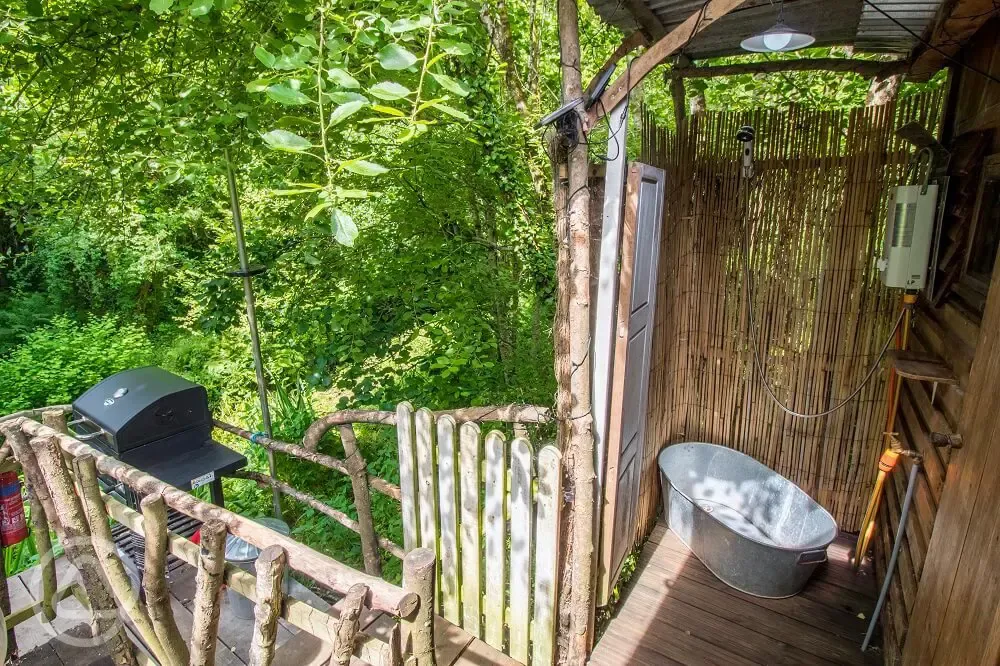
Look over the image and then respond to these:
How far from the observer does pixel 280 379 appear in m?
4.70

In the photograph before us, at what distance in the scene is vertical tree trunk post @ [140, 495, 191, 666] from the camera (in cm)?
158

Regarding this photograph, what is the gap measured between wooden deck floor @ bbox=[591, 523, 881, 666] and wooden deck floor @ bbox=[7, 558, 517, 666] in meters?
0.59

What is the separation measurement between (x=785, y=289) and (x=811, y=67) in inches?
49.7

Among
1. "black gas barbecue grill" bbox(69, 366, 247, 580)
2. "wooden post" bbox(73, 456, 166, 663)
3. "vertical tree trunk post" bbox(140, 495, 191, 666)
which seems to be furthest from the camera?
"black gas barbecue grill" bbox(69, 366, 247, 580)

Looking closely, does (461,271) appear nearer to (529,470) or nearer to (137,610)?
(529,470)

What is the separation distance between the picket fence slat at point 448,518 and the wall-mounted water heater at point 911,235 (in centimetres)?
207

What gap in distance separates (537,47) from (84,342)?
7.09 meters

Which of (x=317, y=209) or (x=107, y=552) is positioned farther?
(x=107, y=552)

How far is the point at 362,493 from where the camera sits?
2.57 metres

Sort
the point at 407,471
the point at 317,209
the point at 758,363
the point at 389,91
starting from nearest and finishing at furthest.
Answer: the point at 317,209 < the point at 389,91 < the point at 407,471 < the point at 758,363

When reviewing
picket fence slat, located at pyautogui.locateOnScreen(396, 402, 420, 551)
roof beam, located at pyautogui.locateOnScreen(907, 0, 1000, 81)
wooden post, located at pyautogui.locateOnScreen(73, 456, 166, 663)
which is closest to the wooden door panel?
picket fence slat, located at pyautogui.locateOnScreen(396, 402, 420, 551)

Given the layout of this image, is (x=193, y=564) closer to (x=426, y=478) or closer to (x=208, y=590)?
(x=208, y=590)

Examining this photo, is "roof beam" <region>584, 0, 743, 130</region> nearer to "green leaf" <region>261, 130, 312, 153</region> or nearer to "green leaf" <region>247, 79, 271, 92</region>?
"green leaf" <region>247, 79, 271, 92</region>

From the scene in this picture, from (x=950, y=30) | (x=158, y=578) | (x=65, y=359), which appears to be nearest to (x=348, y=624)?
(x=158, y=578)
